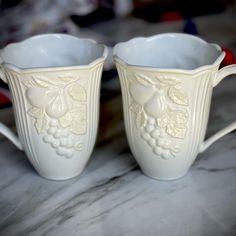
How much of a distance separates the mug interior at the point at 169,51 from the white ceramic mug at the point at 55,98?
48mm

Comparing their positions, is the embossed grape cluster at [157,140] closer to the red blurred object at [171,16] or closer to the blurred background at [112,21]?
the blurred background at [112,21]

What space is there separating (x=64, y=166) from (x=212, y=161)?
20 cm

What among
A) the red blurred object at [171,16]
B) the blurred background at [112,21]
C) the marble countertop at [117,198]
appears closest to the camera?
the marble countertop at [117,198]

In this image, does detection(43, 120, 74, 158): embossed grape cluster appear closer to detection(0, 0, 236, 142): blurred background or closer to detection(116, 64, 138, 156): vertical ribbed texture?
detection(116, 64, 138, 156): vertical ribbed texture

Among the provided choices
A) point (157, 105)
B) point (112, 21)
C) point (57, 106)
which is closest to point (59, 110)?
point (57, 106)

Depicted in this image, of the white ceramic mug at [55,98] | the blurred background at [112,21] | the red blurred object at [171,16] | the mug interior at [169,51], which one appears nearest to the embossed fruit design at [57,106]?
the white ceramic mug at [55,98]

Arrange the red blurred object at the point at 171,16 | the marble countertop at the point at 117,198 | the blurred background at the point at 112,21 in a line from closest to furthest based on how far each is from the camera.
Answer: the marble countertop at the point at 117,198, the blurred background at the point at 112,21, the red blurred object at the point at 171,16

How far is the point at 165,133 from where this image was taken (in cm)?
57

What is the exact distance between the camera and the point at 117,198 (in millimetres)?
585

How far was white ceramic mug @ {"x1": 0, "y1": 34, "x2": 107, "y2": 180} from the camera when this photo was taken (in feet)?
1.79

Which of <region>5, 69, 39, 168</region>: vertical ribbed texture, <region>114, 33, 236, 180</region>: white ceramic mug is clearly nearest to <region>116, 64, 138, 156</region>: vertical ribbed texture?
<region>114, 33, 236, 180</region>: white ceramic mug

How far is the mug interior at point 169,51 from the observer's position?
2.02 feet

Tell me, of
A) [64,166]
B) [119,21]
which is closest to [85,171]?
[64,166]

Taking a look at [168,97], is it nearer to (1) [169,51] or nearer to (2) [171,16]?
(1) [169,51]
